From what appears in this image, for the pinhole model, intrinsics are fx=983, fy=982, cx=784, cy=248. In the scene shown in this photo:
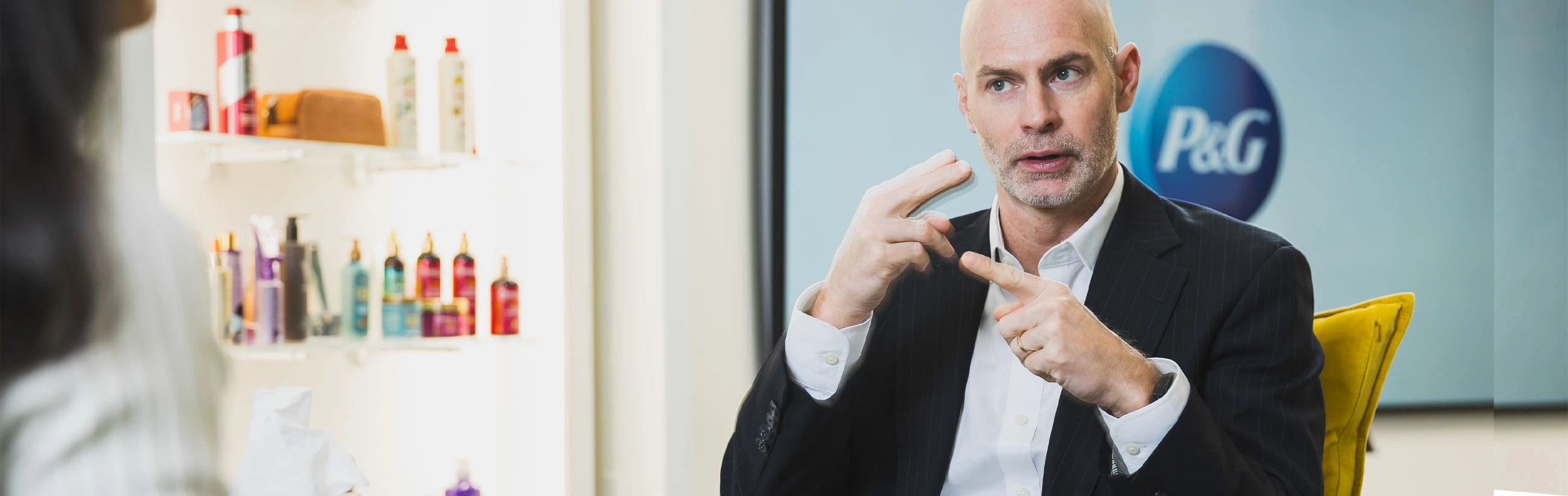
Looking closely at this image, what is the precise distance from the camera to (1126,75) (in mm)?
1444

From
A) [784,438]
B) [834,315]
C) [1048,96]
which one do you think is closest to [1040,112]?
[1048,96]

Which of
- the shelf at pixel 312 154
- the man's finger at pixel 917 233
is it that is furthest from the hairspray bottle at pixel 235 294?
the man's finger at pixel 917 233

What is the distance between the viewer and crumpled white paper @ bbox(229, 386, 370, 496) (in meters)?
1.41

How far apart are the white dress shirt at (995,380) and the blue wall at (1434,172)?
1.14 feet

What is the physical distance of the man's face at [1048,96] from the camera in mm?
1348

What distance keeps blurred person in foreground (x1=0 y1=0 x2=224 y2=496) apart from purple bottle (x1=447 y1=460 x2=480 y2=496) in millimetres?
1379

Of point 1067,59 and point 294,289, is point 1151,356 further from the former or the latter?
point 294,289

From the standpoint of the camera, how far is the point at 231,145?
1.82m

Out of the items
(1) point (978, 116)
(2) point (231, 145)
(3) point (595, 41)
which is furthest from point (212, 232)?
(1) point (978, 116)

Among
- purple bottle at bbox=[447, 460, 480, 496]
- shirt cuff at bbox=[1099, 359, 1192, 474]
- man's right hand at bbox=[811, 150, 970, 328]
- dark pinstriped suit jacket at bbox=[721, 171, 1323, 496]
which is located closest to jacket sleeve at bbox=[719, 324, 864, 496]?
dark pinstriped suit jacket at bbox=[721, 171, 1323, 496]

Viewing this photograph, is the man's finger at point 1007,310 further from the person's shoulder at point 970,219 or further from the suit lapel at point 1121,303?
the person's shoulder at point 970,219

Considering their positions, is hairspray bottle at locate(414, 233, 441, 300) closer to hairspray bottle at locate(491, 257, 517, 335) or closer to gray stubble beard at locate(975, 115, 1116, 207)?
hairspray bottle at locate(491, 257, 517, 335)

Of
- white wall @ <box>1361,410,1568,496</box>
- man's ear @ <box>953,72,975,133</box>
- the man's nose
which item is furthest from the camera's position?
white wall @ <box>1361,410,1568,496</box>

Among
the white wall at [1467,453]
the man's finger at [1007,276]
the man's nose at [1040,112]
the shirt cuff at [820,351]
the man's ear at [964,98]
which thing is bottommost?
the white wall at [1467,453]
